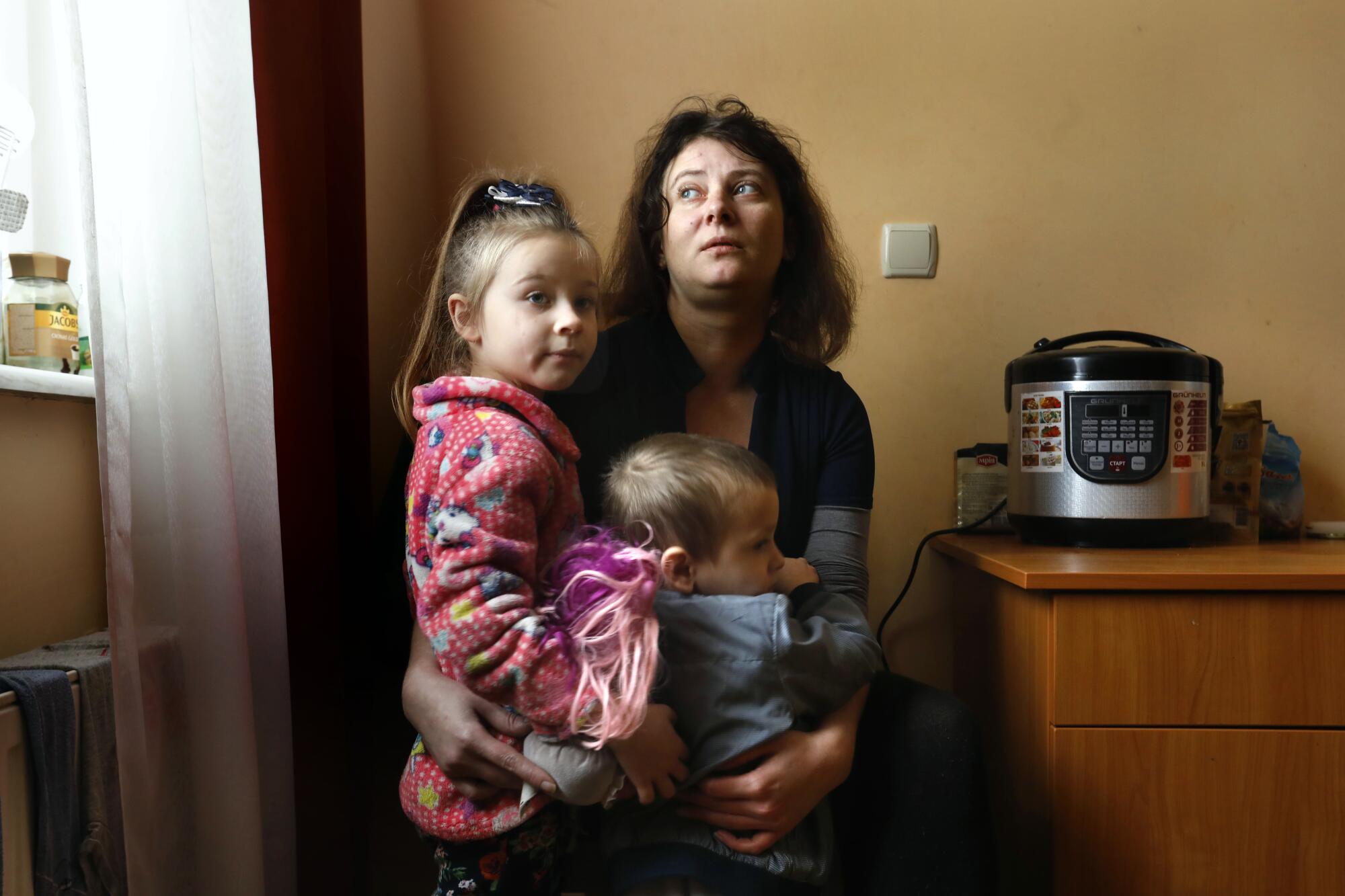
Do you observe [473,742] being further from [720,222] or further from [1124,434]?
[1124,434]

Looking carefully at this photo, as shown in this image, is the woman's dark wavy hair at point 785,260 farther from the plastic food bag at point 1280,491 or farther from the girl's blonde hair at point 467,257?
the plastic food bag at point 1280,491

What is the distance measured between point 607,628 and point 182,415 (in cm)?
39

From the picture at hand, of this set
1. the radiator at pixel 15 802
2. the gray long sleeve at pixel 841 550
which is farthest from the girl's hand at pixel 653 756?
the radiator at pixel 15 802

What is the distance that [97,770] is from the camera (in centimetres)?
65

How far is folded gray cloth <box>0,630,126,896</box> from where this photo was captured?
0.64 metres

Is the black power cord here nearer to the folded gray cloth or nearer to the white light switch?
the white light switch

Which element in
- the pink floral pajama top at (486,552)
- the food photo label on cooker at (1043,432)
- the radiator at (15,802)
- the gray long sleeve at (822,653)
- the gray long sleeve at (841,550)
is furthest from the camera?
the food photo label on cooker at (1043,432)

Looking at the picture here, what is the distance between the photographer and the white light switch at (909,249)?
54.4 inches

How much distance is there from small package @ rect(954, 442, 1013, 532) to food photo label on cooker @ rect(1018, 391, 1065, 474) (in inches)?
7.1

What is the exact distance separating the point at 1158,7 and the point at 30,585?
169 cm

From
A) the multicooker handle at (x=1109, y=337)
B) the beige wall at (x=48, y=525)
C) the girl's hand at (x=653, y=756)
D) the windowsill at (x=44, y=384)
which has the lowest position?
the girl's hand at (x=653, y=756)

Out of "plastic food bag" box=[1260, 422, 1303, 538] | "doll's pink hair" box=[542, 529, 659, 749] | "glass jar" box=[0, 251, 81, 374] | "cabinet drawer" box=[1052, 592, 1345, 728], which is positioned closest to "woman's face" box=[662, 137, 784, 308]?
"doll's pink hair" box=[542, 529, 659, 749]

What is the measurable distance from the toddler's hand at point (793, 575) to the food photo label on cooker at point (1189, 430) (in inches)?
20.9

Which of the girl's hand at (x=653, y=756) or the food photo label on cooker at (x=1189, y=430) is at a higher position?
the food photo label on cooker at (x=1189, y=430)
